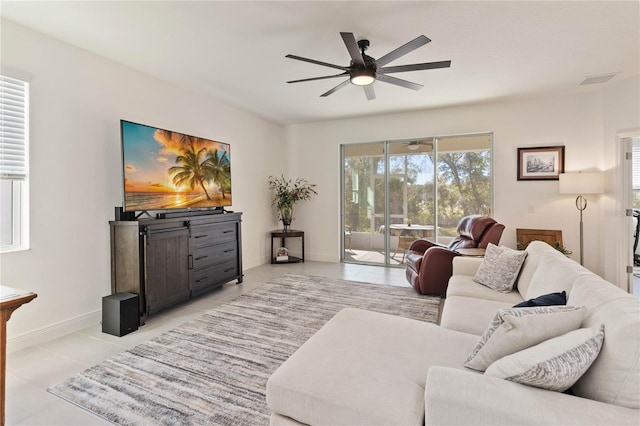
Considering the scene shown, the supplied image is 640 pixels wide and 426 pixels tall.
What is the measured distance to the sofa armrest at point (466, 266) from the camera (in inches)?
123

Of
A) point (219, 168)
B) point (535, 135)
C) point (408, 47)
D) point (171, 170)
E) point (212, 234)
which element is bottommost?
point (212, 234)

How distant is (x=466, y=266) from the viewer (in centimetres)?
317

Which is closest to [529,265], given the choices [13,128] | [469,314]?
[469,314]

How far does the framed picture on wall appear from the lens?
186 inches

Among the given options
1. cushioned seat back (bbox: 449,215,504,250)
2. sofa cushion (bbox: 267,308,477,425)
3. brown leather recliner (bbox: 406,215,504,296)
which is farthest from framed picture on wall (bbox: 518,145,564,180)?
sofa cushion (bbox: 267,308,477,425)

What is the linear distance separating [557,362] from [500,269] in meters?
1.86

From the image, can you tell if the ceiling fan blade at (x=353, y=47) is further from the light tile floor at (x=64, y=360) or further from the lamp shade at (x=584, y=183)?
the lamp shade at (x=584, y=183)

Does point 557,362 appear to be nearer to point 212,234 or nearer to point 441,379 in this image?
point 441,379

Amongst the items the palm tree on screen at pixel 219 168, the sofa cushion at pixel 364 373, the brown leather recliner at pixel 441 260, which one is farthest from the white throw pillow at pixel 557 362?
the palm tree on screen at pixel 219 168

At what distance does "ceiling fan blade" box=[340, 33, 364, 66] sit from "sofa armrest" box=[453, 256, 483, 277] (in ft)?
7.34

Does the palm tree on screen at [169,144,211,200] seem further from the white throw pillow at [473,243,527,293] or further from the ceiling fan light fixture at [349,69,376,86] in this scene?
the white throw pillow at [473,243,527,293]

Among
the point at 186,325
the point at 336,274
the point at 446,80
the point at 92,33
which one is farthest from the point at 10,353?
the point at 446,80

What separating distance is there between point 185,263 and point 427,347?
2907mm

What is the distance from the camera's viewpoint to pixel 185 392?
6.42ft
